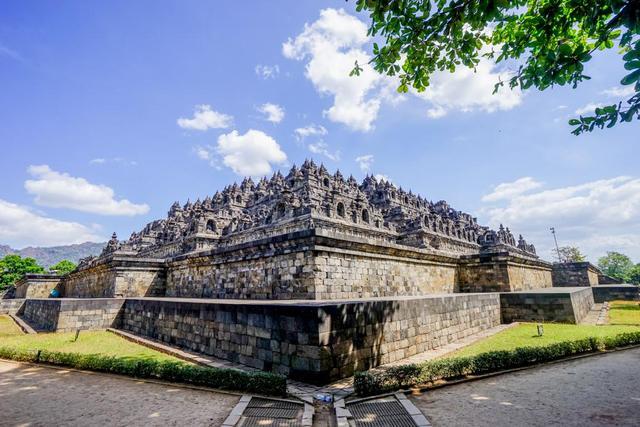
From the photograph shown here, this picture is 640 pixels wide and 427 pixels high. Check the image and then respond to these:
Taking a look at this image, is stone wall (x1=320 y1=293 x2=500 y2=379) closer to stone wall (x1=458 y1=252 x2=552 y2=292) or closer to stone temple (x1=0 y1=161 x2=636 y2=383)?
stone temple (x1=0 y1=161 x2=636 y2=383)

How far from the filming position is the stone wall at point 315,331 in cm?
559

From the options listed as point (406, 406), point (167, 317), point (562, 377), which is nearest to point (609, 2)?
point (406, 406)

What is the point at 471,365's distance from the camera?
6.09 meters

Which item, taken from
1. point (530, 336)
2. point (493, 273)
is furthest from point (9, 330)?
point (493, 273)

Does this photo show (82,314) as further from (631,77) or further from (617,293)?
(617,293)

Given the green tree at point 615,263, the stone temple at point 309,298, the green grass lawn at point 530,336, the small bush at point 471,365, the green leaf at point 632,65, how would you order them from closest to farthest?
the green leaf at point 632,65, the small bush at point 471,365, the stone temple at point 309,298, the green grass lawn at point 530,336, the green tree at point 615,263

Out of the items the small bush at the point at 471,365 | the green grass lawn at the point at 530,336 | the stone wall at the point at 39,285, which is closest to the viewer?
the small bush at the point at 471,365

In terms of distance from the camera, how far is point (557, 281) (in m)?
28.3

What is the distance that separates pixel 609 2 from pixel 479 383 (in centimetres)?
602

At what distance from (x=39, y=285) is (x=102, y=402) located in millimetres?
33433

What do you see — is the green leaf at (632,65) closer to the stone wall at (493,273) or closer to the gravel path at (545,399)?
the gravel path at (545,399)

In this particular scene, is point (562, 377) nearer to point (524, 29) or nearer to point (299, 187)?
point (524, 29)

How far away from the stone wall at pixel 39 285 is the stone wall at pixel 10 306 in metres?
6.29

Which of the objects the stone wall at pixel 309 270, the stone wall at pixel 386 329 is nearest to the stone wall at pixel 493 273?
the stone wall at pixel 309 270
